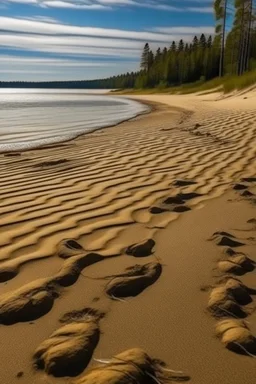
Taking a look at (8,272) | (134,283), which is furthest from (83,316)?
(8,272)

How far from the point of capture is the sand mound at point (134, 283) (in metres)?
2.39

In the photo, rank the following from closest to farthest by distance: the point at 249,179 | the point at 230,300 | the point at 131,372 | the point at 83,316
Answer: the point at 131,372 < the point at 83,316 < the point at 230,300 < the point at 249,179

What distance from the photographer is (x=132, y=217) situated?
381 centimetres

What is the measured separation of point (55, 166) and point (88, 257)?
Answer: 3740 mm

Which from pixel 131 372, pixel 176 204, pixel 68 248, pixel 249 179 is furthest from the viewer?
pixel 249 179

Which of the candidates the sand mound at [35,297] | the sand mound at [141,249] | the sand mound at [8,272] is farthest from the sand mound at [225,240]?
the sand mound at [8,272]

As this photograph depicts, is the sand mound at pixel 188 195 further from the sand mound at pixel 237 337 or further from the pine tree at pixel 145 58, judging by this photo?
the pine tree at pixel 145 58

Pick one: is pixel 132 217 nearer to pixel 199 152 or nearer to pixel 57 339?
pixel 57 339

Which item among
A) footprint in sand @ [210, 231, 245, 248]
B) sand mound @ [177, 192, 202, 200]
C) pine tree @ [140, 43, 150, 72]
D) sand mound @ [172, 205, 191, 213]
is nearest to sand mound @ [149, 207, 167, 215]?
sand mound @ [172, 205, 191, 213]

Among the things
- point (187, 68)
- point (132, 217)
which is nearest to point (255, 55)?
point (187, 68)

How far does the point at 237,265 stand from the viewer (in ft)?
8.86

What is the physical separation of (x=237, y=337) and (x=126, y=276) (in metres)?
0.87

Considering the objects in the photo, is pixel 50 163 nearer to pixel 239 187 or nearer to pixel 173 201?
pixel 173 201

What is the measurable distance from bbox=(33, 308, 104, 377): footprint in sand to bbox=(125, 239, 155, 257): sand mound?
902mm
